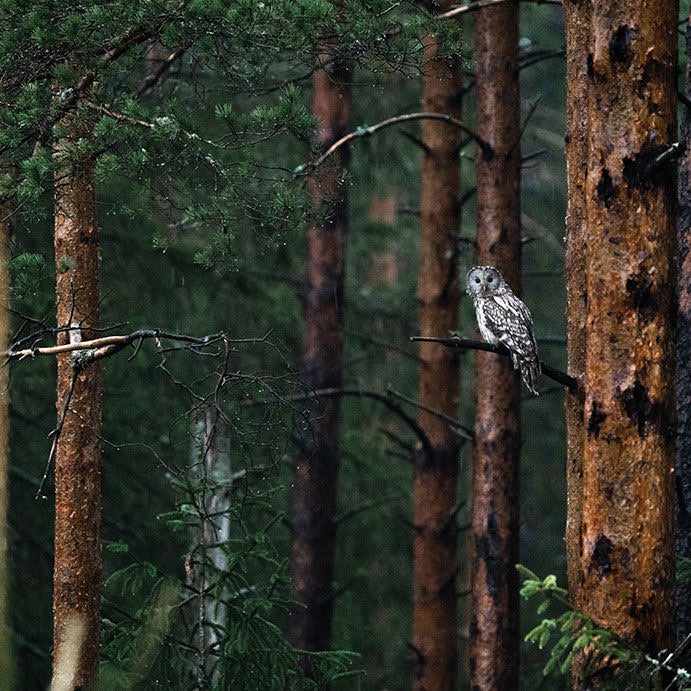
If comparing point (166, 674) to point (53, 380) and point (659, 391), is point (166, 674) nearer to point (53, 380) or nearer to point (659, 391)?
point (659, 391)

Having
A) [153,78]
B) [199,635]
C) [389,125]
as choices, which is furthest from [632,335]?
[153,78]

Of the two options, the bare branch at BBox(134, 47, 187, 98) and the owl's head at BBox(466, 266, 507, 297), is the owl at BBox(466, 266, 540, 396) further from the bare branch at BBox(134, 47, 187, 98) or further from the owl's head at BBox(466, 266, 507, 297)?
the bare branch at BBox(134, 47, 187, 98)

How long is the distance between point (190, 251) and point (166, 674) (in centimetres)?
510

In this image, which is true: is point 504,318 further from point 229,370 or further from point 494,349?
point 494,349

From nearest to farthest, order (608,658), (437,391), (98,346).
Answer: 1. (608,658)
2. (98,346)
3. (437,391)

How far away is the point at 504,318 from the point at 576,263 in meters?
1.67

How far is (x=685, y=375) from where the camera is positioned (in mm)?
7230

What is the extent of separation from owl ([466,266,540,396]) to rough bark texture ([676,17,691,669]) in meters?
1.02

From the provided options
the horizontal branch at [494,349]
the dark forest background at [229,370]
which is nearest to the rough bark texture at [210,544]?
the dark forest background at [229,370]

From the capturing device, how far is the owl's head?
7.70m

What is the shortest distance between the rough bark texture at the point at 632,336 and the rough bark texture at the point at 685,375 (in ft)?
6.51

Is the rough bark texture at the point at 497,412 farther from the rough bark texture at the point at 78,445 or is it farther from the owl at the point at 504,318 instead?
the rough bark texture at the point at 78,445

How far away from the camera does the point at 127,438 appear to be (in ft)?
34.2

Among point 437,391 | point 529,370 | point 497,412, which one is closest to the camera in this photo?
point 529,370
